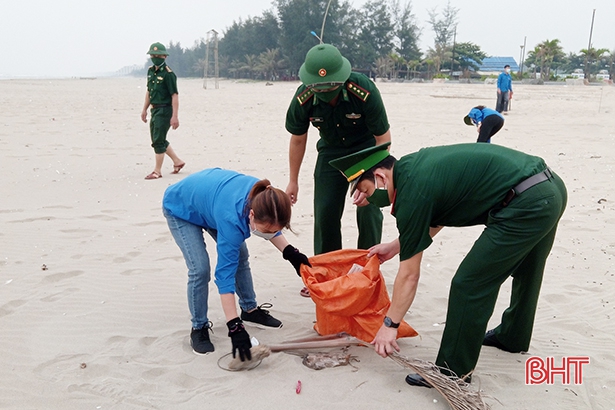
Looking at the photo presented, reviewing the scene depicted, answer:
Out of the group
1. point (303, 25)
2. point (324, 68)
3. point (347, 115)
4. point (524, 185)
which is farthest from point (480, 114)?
point (303, 25)

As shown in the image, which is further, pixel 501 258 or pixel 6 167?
pixel 6 167

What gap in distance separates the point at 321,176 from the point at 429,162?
144 centimetres

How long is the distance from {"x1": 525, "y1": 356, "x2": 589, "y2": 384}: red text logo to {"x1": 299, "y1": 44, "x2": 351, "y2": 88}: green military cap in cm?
207

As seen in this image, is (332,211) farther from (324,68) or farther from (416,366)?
(416,366)

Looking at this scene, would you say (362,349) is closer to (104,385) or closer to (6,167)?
(104,385)

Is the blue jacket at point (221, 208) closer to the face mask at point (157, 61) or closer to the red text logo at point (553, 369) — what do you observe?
the red text logo at point (553, 369)

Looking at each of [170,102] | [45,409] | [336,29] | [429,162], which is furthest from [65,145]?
[336,29]

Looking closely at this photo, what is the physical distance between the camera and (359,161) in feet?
8.88

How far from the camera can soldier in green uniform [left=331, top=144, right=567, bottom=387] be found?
2594 mm

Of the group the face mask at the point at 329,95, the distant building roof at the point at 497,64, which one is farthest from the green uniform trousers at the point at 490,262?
the distant building roof at the point at 497,64

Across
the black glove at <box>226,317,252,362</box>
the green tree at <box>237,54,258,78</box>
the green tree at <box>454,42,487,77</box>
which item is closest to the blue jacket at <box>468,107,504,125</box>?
the black glove at <box>226,317,252,362</box>

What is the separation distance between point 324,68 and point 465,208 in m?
1.32

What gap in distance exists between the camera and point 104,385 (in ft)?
9.59

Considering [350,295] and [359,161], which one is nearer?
[359,161]
